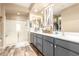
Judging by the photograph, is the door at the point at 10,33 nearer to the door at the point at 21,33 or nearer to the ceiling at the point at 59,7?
the door at the point at 21,33

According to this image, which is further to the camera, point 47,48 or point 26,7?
point 47,48

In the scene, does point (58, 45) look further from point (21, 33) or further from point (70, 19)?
point (21, 33)

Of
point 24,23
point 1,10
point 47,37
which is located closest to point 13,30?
point 24,23

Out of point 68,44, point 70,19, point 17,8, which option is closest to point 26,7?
point 17,8

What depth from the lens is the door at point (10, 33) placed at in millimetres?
1501

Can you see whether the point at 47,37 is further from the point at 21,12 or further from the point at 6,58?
the point at 6,58

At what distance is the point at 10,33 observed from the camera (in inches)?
59.7

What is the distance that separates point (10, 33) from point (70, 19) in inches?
31.2

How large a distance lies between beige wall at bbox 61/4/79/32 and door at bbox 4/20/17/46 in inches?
25.3

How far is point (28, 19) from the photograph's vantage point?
163 cm

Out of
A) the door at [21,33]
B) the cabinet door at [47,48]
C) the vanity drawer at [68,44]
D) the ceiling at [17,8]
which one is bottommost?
the cabinet door at [47,48]

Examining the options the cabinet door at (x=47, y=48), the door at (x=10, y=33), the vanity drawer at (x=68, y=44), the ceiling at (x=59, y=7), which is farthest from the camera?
the cabinet door at (x=47, y=48)

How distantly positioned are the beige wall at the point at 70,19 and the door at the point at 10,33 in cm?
64

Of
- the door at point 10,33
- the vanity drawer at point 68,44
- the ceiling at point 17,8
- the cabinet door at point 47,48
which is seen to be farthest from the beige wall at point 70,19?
the door at point 10,33
